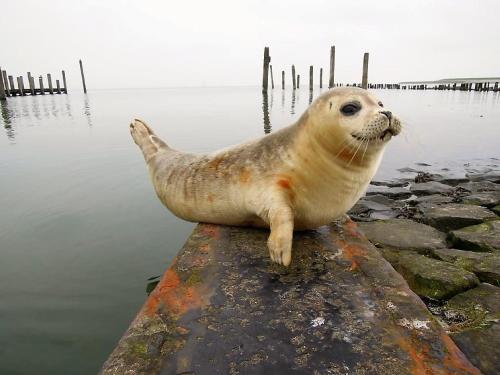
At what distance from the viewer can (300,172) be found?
102 inches

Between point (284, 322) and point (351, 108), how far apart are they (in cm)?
145

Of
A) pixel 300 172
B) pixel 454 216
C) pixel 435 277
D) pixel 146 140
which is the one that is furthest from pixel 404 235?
pixel 146 140

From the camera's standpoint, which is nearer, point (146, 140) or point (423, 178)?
point (146, 140)

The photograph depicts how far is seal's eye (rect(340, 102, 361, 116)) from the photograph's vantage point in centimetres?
239

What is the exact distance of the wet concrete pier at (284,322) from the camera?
138 centimetres

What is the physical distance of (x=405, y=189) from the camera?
6.65 meters

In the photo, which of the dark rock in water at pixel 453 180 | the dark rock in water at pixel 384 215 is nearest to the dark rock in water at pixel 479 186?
the dark rock in water at pixel 453 180

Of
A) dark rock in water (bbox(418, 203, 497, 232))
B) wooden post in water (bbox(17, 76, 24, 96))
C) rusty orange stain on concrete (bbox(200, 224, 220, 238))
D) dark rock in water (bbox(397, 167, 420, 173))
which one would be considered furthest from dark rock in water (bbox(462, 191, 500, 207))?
wooden post in water (bbox(17, 76, 24, 96))

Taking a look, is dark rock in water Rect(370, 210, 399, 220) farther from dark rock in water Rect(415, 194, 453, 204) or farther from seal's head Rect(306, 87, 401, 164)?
seal's head Rect(306, 87, 401, 164)

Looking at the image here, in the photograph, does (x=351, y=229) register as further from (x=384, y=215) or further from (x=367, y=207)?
(x=367, y=207)

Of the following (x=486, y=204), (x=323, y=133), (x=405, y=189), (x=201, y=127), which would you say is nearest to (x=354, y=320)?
(x=323, y=133)

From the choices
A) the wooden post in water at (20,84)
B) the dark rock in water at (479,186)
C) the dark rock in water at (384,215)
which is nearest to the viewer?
the dark rock in water at (384,215)

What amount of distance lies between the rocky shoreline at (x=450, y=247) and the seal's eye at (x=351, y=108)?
4.90ft

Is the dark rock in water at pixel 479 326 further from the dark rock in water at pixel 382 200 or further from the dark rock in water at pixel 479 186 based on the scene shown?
the dark rock in water at pixel 479 186
